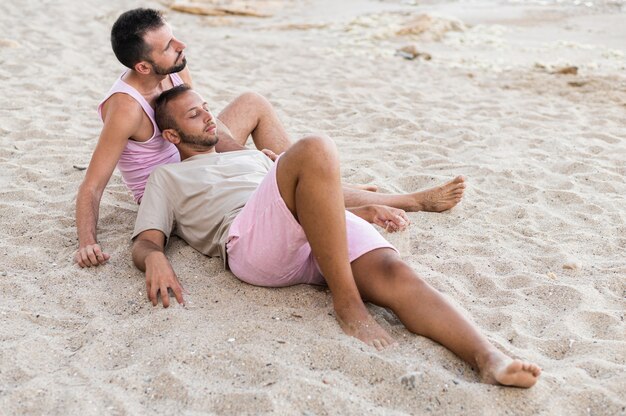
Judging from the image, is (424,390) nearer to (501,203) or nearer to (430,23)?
(501,203)

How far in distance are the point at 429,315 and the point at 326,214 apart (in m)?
0.50

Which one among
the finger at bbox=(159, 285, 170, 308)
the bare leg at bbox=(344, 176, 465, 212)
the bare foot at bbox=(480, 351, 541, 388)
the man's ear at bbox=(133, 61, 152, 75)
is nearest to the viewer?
the bare foot at bbox=(480, 351, 541, 388)

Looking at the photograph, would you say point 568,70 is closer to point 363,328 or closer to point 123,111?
point 123,111

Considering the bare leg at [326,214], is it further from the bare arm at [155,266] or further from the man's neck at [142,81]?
the man's neck at [142,81]

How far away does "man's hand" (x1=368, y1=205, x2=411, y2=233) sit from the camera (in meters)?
3.13

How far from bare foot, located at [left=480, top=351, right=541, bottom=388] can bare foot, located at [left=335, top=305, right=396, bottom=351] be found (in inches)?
15.1

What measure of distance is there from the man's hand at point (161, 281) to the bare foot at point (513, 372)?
4.04ft

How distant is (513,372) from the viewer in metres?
2.14

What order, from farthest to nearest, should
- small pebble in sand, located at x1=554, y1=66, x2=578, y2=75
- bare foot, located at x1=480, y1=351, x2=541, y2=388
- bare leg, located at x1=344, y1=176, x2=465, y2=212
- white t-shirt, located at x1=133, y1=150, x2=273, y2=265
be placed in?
1. small pebble in sand, located at x1=554, y1=66, x2=578, y2=75
2. bare leg, located at x1=344, y1=176, x2=465, y2=212
3. white t-shirt, located at x1=133, y1=150, x2=273, y2=265
4. bare foot, located at x1=480, y1=351, x2=541, y2=388

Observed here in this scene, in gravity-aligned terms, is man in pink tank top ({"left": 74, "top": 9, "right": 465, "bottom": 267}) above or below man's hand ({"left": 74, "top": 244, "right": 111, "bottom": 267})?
above

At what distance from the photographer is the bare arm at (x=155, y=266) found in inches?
109

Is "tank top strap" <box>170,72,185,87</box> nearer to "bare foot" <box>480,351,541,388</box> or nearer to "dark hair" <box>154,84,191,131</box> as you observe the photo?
"dark hair" <box>154,84,191,131</box>

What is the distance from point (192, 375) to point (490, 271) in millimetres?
1492

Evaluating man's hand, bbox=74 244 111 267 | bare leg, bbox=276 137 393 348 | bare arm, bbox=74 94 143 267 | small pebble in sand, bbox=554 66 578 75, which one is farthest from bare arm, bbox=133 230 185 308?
small pebble in sand, bbox=554 66 578 75
